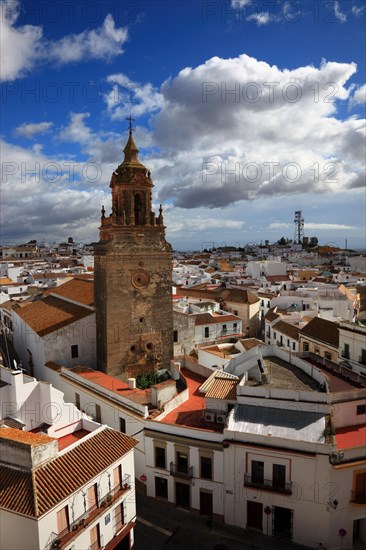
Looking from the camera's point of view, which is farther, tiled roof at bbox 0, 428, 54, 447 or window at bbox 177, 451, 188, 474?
window at bbox 177, 451, 188, 474

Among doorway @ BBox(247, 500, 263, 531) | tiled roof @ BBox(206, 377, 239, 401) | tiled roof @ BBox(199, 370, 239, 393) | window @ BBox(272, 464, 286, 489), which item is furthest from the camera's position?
tiled roof @ BBox(199, 370, 239, 393)

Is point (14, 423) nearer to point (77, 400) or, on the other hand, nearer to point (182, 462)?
point (77, 400)

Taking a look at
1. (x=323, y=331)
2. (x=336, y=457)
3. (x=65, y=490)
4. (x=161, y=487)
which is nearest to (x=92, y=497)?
(x=65, y=490)

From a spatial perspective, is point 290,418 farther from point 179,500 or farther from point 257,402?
point 179,500

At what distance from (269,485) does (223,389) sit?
4.56 m

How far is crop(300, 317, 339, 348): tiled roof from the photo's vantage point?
2684 centimetres

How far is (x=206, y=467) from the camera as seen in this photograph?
16.7 m

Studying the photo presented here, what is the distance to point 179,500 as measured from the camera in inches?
695

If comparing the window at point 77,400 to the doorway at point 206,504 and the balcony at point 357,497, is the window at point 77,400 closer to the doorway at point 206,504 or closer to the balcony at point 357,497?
the doorway at point 206,504

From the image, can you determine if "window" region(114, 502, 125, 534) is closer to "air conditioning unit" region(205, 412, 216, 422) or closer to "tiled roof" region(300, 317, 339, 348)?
"air conditioning unit" region(205, 412, 216, 422)

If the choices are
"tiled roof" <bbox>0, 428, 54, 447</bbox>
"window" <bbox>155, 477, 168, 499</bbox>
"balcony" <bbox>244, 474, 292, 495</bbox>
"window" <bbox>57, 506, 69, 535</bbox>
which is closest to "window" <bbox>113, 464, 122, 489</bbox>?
"window" <bbox>57, 506, 69, 535</bbox>

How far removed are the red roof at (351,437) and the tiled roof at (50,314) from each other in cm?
1687

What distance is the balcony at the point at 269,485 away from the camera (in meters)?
15.2

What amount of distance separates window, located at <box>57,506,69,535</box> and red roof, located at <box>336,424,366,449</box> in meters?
10.3
